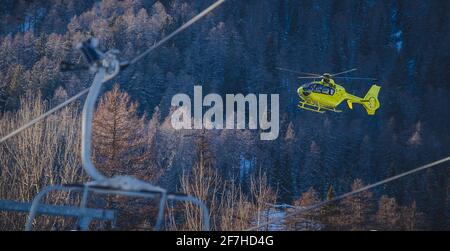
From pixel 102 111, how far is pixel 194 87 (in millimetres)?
2150

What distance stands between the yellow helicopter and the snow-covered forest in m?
0.12

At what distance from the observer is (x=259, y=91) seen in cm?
1036

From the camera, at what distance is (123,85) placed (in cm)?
1262

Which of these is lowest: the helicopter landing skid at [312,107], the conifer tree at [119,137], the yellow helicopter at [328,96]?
the conifer tree at [119,137]

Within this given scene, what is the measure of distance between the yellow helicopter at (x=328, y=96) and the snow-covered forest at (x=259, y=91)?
0.12 meters

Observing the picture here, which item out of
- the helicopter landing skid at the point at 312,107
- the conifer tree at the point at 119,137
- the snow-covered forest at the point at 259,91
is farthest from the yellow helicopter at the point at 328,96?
the conifer tree at the point at 119,137

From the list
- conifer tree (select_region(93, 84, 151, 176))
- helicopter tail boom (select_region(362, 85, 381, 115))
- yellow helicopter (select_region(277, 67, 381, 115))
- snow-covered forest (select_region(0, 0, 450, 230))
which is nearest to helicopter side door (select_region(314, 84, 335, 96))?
yellow helicopter (select_region(277, 67, 381, 115))

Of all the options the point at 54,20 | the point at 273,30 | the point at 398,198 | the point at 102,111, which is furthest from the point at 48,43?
the point at 398,198

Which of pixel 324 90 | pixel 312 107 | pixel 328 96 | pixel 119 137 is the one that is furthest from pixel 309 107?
pixel 119 137

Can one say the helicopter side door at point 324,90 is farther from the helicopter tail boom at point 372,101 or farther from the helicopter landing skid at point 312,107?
the helicopter tail boom at point 372,101

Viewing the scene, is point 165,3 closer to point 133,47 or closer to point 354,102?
point 133,47

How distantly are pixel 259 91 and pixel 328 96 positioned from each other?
1006 millimetres

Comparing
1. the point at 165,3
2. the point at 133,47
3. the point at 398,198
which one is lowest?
the point at 398,198

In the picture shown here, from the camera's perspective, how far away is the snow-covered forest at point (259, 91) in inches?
429
